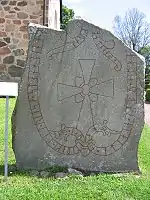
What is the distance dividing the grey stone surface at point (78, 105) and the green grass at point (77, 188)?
36cm

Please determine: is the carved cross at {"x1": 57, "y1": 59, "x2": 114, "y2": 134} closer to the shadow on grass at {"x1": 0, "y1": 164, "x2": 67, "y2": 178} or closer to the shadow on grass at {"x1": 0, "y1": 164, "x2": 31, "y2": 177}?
the shadow on grass at {"x1": 0, "y1": 164, "x2": 67, "y2": 178}

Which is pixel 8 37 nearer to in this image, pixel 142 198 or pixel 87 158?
pixel 87 158

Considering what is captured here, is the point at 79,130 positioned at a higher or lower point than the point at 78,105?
lower

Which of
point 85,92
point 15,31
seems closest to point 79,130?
point 85,92

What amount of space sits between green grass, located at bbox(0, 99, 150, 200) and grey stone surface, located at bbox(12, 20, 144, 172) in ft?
1.20

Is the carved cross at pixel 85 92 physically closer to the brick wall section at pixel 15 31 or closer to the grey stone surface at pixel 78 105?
the grey stone surface at pixel 78 105

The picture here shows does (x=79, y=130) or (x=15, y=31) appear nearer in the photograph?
(x=79, y=130)

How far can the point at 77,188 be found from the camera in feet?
16.4

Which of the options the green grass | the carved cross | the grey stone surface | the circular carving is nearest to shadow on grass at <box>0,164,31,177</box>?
the green grass

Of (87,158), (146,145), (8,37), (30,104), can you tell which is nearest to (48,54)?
(30,104)

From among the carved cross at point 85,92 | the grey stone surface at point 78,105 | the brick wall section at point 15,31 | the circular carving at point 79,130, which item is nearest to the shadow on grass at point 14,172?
the grey stone surface at point 78,105

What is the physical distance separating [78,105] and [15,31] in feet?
30.9

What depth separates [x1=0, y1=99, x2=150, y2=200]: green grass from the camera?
187 inches

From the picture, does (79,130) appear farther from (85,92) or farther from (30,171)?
(30,171)
